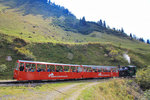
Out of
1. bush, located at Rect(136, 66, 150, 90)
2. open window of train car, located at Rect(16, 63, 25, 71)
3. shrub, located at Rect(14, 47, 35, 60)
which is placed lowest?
bush, located at Rect(136, 66, 150, 90)

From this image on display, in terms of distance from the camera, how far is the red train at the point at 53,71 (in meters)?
18.1

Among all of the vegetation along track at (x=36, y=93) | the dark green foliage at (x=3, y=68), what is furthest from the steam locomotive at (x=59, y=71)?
the dark green foliage at (x=3, y=68)

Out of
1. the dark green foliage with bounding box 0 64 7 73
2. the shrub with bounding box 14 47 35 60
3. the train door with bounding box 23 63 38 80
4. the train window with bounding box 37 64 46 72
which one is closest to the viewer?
the train door with bounding box 23 63 38 80

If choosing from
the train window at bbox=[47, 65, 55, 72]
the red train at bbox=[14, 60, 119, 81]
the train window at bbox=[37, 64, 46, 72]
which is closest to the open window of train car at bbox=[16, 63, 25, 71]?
the red train at bbox=[14, 60, 119, 81]

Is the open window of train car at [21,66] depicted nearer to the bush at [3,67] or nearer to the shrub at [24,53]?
the bush at [3,67]

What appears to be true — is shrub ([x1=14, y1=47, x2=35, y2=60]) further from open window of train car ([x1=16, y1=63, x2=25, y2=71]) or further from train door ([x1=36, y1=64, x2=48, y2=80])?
open window of train car ([x1=16, y1=63, x2=25, y2=71])

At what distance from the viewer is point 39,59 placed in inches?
1624

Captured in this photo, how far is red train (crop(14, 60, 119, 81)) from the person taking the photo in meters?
18.1

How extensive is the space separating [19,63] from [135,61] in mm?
58122

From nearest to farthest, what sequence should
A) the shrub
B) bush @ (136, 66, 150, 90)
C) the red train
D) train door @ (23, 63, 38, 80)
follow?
the red train, train door @ (23, 63, 38, 80), bush @ (136, 66, 150, 90), the shrub

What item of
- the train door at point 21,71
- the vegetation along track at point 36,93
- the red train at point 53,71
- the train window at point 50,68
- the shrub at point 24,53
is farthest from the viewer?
the shrub at point 24,53

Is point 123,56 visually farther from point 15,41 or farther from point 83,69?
point 15,41

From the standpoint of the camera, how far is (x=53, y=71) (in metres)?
22.5

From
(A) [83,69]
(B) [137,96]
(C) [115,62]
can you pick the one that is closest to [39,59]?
(A) [83,69]
